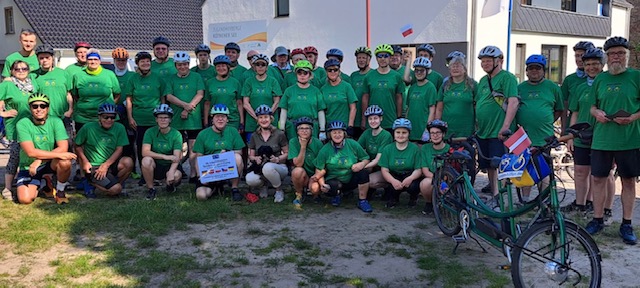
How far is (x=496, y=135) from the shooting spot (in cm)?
649

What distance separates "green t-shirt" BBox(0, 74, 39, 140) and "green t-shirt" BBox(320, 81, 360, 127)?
3.85 meters

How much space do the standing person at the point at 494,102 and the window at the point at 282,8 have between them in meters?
15.2

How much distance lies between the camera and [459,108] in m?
6.77

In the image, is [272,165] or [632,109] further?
[272,165]

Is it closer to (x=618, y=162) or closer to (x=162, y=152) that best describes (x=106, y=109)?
(x=162, y=152)

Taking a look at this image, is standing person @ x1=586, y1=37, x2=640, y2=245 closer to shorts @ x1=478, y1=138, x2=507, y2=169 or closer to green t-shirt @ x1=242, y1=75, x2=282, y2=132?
shorts @ x1=478, y1=138, x2=507, y2=169

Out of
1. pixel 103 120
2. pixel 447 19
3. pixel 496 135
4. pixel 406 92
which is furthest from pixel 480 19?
pixel 103 120

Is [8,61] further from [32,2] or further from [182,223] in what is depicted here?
[32,2]

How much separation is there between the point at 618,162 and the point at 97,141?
240 inches

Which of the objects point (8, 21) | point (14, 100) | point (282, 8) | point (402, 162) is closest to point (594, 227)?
point (402, 162)

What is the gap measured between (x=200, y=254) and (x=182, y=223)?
3.51ft

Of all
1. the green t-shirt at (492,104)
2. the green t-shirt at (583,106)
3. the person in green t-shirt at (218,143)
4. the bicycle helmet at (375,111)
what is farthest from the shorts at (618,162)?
the person in green t-shirt at (218,143)

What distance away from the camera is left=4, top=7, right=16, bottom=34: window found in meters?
27.9

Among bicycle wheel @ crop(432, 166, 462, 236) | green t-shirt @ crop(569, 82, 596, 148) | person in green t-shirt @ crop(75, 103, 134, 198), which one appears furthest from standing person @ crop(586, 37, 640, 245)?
person in green t-shirt @ crop(75, 103, 134, 198)
